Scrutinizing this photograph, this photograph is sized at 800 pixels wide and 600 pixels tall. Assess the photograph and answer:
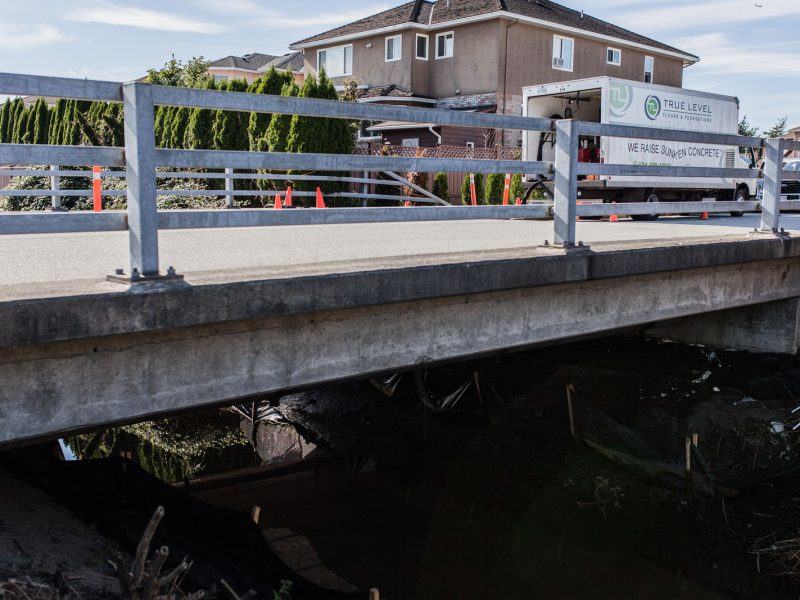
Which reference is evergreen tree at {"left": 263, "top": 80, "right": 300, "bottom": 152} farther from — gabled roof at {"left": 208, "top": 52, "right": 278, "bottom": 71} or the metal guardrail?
gabled roof at {"left": 208, "top": 52, "right": 278, "bottom": 71}

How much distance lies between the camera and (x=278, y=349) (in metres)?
4.75

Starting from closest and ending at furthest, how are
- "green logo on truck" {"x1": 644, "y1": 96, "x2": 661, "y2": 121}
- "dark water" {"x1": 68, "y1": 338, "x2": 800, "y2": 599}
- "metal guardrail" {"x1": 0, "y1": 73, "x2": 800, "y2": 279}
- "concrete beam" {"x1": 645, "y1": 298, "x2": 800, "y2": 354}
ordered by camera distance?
"metal guardrail" {"x1": 0, "y1": 73, "x2": 800, "y2": 279} → "dark water" {"x1": 68, "y1": 338, "x2": 800, "y2": 599} → "concrete beam" {"x1": 645, "y1": 298, "x2": 800, "y2": 354} → "green logo on truck" {"x1": 644, "y1": 96, "x2": 661, "y2": 121}

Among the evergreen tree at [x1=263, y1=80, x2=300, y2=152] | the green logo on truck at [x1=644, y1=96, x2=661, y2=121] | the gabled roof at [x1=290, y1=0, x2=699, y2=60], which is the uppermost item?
the gabled roof at [x1=290, y1=0, x2=699, y2=60]

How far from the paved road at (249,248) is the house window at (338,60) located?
3238 cm

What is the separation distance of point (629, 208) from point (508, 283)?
2090 mm

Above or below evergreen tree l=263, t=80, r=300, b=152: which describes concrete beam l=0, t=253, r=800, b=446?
below

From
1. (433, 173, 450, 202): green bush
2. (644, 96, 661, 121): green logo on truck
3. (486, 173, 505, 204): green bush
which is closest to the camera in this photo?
(644, 96, 661, 121): green logo on truck

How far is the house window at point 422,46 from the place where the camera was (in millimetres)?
39228

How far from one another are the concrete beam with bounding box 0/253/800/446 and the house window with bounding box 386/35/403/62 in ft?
111

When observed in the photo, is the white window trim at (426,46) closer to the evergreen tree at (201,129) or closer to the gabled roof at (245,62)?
the evergreen tree at (201,129)

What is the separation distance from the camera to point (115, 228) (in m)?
4.28

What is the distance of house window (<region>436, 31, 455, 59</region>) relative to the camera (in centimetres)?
3847

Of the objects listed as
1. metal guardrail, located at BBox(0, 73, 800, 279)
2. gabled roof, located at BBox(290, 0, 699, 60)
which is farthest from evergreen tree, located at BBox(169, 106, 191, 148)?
metal guardrail, located at BBox(0, 73, 800, 279)

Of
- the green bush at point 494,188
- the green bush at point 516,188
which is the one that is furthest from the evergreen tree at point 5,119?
the green bush at point 516,188
